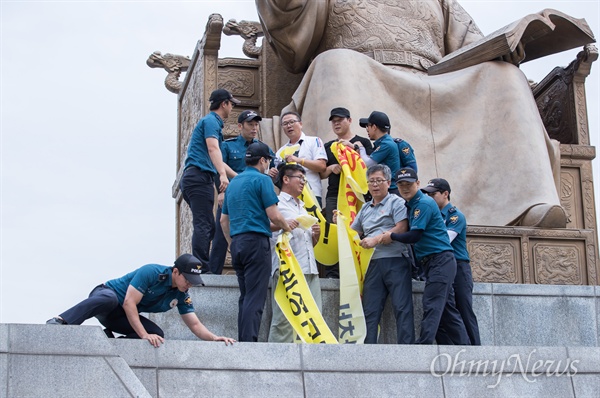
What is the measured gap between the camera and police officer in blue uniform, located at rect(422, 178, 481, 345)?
8.72m

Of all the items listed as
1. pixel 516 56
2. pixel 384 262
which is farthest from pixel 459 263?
pixel 516 56

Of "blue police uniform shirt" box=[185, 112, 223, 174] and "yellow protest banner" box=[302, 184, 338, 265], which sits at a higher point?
"blue police uniform shirt" box=[185, 112, 223, 174]

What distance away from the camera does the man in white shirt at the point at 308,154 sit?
9.60 meters

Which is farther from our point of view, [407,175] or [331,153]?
[331,153]

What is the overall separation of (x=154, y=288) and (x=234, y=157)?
2370 millimetres

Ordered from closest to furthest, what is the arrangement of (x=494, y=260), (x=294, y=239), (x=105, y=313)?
(x=105, y=313)
(x=294, y=239)
(x=494, y=260)

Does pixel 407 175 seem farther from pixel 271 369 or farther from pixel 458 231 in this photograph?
pixel 271 369

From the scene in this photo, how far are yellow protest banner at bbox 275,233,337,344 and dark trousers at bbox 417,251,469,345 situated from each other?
0.62 m

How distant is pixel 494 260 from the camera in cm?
1014

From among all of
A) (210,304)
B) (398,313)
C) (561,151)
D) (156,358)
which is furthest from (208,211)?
(561,151)

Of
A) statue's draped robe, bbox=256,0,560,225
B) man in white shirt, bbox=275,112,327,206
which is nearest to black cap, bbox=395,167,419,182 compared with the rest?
man in white shirt, bbox=275,112,327,206

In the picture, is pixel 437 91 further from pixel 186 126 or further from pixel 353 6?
pixel 186 126

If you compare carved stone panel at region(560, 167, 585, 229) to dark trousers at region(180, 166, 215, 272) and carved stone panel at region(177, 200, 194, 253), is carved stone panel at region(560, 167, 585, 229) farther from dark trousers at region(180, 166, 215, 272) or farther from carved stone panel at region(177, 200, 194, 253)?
dark trousers at region(180, 166, 215, 272)

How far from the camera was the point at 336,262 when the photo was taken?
30.6 feet
